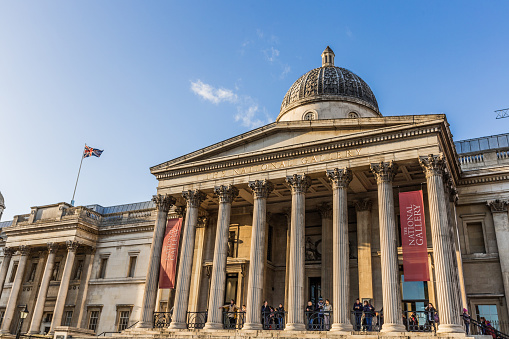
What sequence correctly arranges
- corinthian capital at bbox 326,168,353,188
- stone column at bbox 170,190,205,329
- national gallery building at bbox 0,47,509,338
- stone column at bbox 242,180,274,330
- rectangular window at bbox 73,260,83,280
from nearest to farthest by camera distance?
national gallery building at bbox 0,47,509,338 → stone column at bbox 242,180,274,330 → corinthian capital at bbox 326,168,353,188 → stone column at bbox 170,190,205,329 → rectangular window at bbox 73,260,83,280

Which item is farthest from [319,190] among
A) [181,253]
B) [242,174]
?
[181,253]

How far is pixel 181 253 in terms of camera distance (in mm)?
23281

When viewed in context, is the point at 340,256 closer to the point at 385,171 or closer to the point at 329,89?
the point at 385,171

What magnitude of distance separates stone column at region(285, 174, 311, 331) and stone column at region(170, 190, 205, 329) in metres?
5.65

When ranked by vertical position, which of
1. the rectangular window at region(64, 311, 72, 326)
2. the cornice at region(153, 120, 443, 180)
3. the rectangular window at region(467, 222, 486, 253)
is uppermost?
the cornice at region(153, 120, 443, 180)

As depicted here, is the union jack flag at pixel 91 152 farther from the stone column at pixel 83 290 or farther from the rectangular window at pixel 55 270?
the rectangular window at pixel 55 270

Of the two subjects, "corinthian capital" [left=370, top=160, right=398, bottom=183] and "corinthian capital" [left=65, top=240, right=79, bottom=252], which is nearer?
"corinthian capital" [left=370, top=160, right=398, bottom=183]

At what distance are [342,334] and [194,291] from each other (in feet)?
36.5

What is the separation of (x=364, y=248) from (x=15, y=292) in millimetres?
27314

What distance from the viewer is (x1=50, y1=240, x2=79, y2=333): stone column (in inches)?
1253

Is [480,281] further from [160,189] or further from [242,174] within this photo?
[160,189]

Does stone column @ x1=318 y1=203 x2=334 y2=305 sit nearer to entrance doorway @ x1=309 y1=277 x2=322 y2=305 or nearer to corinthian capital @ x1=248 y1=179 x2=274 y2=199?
entrance doorway @ x1=309 y1=277 x2=322 y2=305

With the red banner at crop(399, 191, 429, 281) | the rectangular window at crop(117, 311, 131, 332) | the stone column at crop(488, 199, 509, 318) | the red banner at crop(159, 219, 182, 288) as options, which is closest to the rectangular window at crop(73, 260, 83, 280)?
the rectangular window at crop(117, 311, 131, 332)

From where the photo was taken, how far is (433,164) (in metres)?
18.6
